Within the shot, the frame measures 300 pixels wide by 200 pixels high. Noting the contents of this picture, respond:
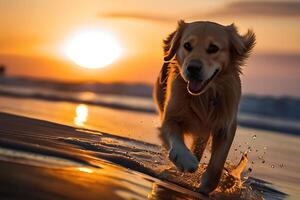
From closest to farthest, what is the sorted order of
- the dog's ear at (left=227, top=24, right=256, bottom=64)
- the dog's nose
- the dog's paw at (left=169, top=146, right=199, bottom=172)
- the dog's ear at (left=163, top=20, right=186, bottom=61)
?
the dog's paw at (left=169, top=146, right=199, bottom=172), the dog's nose, the dog's ear at (left=227, top=24, right=256, bottom=64), the dog's ear at (left=163, top=20, right=186, bottom=61)

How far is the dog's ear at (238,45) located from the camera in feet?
16.4

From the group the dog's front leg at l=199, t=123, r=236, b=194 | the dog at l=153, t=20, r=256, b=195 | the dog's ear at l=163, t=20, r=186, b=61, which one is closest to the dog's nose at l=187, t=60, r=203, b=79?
the dog at l=153, t=20, r=256, b=195

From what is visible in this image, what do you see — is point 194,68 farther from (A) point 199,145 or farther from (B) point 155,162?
(A) point 199,145

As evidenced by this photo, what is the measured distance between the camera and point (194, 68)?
14.4 feet

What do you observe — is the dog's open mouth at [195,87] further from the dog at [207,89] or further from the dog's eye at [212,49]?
the dog's eye at [212,49]

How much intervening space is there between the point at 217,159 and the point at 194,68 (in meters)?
0.84

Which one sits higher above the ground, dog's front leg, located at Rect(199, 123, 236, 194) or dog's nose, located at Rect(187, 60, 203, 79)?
dog's nose, located at Rect(187, 60, 203, 79)

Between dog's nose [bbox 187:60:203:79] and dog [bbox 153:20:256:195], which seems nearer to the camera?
dog's nose [bbox 187:60:203:79]

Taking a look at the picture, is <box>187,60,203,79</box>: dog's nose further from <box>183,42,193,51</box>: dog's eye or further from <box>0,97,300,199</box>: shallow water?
<box>0,97,300,199</box>: shallow water

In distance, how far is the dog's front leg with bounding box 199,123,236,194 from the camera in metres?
4.53

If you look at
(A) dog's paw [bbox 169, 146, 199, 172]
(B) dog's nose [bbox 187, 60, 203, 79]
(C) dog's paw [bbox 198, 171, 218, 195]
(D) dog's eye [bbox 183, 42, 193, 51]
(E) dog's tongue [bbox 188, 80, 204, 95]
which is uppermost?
(D) dog's eye [bbox 183, 42, 193, 51]

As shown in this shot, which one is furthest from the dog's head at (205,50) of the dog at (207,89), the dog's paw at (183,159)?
the dog's paw at (183,159)

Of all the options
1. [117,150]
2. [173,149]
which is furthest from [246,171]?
[173,149]

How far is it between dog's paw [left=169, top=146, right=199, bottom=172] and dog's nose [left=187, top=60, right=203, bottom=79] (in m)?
0.60
